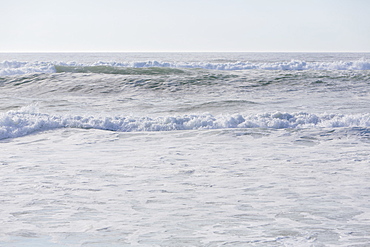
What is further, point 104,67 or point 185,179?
point 104,67

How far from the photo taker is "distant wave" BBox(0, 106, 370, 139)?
8852 mm

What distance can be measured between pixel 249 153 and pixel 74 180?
8.34ft

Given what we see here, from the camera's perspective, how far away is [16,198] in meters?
4.33

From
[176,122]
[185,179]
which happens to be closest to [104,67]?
[176,122]

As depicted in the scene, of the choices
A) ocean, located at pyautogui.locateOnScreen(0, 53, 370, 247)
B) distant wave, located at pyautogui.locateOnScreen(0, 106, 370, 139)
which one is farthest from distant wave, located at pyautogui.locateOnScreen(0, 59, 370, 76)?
distant wave, located at pyautogui.locateOnScreen(0, 106, 370, 139)

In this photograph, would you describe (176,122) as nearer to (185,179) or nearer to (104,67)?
(185,179)

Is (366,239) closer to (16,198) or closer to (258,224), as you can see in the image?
(258,224)

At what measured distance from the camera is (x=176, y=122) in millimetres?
9172

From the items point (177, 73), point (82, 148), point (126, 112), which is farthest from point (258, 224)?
point (177, 73)

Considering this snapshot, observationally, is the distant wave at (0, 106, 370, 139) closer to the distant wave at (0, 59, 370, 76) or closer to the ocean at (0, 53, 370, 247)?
the ocean at (0, 53, 370, 247)

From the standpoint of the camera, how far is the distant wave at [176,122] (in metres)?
8.85

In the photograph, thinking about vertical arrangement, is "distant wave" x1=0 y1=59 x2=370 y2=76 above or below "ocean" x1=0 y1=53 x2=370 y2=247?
above

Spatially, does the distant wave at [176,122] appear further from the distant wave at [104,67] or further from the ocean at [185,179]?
the distant wave at [104,67]

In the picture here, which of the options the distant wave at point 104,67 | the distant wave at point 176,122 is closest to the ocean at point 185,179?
the distant wave at point 176,122
